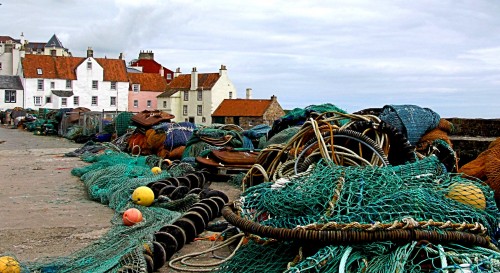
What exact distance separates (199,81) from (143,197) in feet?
174

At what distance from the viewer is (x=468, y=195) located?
3.78 m

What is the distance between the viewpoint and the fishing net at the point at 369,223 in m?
3.01

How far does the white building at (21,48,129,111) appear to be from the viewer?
61312 millimetres

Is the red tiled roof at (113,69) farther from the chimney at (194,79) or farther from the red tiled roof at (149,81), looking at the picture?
the chimney at (194,79)

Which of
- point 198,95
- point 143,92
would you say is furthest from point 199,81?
point 143,92

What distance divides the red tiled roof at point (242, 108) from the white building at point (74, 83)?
1283 cm

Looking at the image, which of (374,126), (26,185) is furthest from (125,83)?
(374,126)

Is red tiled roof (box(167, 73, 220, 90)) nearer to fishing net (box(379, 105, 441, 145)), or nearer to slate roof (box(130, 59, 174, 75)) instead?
slate roof (box(130, 59, 174, 75))

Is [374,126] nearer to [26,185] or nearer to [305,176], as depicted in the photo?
[305,176]

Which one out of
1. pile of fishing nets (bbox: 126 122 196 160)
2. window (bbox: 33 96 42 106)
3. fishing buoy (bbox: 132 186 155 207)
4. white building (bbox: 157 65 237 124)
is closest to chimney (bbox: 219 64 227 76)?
white building (bbox: 157 65 237 124)

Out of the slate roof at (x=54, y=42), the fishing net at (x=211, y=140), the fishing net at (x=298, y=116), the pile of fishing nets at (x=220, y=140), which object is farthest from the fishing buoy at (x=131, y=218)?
the slate roof at (x=54, y=42)

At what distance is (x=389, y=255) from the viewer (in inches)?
119

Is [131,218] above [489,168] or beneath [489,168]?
beneath

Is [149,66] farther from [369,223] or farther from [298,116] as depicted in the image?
[369,223]
